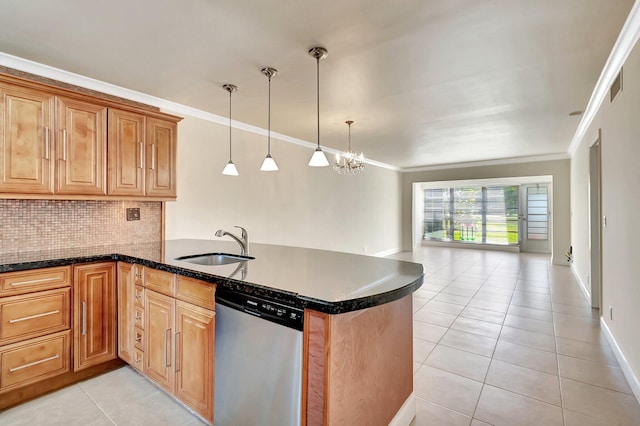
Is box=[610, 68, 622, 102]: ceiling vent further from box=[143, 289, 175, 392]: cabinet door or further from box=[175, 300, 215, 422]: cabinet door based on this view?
box=[143, 289, 175, 392]: cabinet door

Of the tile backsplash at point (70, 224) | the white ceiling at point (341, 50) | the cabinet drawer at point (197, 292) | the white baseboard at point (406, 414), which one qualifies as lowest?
the white baseboard at point (406, 414)

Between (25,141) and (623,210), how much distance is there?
14.7 ft

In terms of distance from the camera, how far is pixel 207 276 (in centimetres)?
172

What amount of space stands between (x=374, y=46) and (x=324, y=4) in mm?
607

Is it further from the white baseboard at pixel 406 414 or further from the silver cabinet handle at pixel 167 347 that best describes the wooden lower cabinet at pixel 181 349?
the white baseboard at pixel 406 414

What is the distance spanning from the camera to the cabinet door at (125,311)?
92.2 inches

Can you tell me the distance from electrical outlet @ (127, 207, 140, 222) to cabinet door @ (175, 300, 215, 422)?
1.65 meters

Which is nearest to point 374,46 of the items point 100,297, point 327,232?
point 100,297

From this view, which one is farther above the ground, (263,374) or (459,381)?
(263,374)

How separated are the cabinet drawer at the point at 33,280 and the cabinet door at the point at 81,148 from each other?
25.2 inches

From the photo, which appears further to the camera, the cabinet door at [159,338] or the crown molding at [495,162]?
the crown molding at [495,162]

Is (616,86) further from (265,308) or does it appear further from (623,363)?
(265,308)

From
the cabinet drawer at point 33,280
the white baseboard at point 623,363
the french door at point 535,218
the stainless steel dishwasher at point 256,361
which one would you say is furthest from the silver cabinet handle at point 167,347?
the french door at point 535,218

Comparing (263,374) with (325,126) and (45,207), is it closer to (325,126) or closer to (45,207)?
(45,207)
